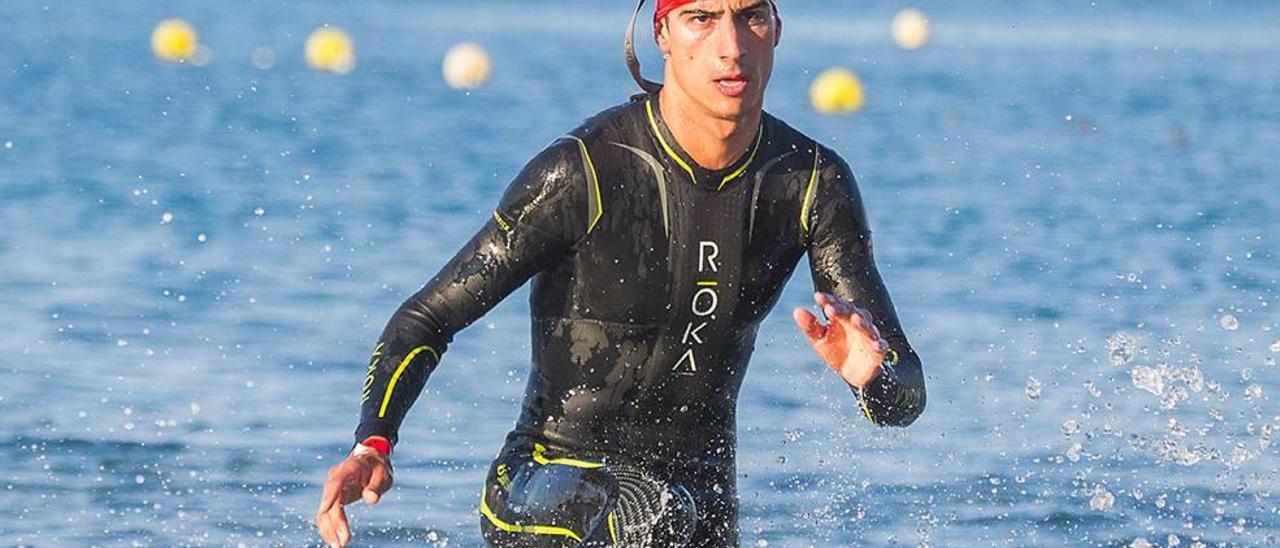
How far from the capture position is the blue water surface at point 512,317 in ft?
28.2

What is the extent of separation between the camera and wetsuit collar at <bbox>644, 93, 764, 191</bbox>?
4.98 metres

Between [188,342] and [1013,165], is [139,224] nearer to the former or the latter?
[188,342]

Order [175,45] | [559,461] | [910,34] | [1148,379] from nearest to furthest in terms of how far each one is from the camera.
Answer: [559,461]
[1148,379]
[175,45]
[910,34]

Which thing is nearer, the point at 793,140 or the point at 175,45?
the point at 793,140

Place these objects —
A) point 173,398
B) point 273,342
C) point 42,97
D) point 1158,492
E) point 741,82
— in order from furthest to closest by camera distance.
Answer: point 42,97 → point 273,342 → point 173,398 → point 1158,492 → point 741,82

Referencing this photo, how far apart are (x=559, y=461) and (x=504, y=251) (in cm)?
54

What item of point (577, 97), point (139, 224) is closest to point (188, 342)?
point (139, 224)

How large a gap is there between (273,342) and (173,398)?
158 cm

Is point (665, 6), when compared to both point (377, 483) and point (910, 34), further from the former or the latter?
point (910, 34)

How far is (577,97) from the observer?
3244 cm

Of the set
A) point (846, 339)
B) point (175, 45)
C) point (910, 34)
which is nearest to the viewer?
point (846, 339)

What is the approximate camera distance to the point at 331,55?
38.2 meters

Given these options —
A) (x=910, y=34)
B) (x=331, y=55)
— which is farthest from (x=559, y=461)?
(x=910, y=34)

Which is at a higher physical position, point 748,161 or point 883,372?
point 748,161
